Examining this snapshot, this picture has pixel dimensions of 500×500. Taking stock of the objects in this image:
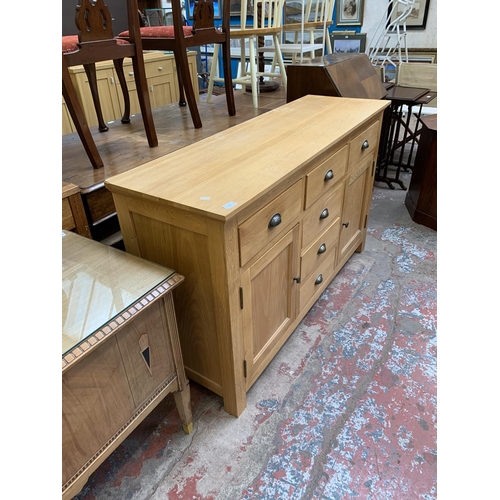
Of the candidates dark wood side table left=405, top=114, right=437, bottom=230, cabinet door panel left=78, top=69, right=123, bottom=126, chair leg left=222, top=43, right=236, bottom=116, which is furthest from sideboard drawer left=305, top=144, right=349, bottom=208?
cabinet door panel left=78, top=69, right=123, bottom=126

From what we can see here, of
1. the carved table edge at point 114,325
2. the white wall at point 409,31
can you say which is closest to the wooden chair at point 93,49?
the carved table edge at point 114,325

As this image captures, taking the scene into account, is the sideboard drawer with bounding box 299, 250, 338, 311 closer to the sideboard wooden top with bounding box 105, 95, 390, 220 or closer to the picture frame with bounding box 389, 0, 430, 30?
the sideboard wooden top with bounding box 105, 95, 390, 220

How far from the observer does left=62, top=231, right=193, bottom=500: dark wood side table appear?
0.89 meters

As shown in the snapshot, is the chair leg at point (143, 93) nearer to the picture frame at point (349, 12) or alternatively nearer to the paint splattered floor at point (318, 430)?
the paint splattered floor at point (318, 430)

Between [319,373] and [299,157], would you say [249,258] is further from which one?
[319,373]

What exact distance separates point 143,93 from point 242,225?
3.65 feet

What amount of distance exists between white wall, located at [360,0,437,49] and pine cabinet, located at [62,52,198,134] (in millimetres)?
2475

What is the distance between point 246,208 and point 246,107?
191cm

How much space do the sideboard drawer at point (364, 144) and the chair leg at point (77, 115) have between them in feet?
3.78

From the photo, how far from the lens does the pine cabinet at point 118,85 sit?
3.35 m

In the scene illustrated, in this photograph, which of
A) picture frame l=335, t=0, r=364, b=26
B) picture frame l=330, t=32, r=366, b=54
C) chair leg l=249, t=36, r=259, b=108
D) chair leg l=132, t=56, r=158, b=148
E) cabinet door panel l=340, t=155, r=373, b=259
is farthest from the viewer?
picture frame l=330, t=32, r=366, b=54

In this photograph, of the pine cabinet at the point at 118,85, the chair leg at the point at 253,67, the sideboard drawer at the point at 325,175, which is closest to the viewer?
the sideboard drawer at the point at 325,175

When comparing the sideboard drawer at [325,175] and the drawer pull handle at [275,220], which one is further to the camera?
the sideboard drawer at [325,175]

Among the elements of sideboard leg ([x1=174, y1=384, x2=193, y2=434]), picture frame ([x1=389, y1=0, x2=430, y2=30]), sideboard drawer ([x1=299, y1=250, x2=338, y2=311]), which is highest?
picture frame ([x1=389, y1=0, x2=430, y2=30])
